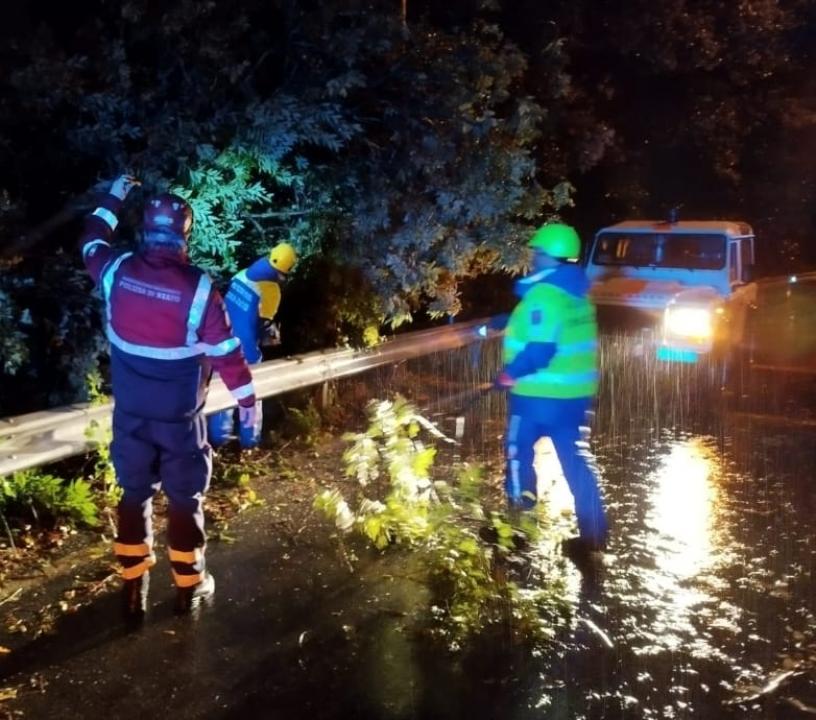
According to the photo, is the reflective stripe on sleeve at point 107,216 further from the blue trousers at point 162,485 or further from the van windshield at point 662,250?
the van windshield at point 662,250

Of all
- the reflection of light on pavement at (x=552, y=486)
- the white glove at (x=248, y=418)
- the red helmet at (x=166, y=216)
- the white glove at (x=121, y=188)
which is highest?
the white glove at (x=121, y=188)

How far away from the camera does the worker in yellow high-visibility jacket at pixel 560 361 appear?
4.89m

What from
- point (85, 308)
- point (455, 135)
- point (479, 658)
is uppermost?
point (455, 135)

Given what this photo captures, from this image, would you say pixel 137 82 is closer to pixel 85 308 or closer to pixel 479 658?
pixel 85 308

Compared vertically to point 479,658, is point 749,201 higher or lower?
higher

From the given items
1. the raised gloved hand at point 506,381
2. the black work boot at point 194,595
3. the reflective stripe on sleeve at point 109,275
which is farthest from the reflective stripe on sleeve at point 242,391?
the raised gloved hand at point 506,381

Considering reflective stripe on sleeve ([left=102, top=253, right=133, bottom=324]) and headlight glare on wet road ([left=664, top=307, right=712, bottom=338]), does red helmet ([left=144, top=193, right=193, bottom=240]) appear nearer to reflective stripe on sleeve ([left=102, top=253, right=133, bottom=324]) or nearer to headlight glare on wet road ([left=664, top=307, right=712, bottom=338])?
reflective stripe on sleeve ([left=102, top=253, right=133, bottom=324])

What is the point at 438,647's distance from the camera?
3.87 metres

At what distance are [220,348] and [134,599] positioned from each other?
50.1 inches

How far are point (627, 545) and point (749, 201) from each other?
2068 cm

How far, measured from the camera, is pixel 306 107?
19.7 ft

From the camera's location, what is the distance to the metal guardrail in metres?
4.73

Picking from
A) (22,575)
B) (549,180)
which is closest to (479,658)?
(22,575)

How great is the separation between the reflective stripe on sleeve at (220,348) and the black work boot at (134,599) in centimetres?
114
